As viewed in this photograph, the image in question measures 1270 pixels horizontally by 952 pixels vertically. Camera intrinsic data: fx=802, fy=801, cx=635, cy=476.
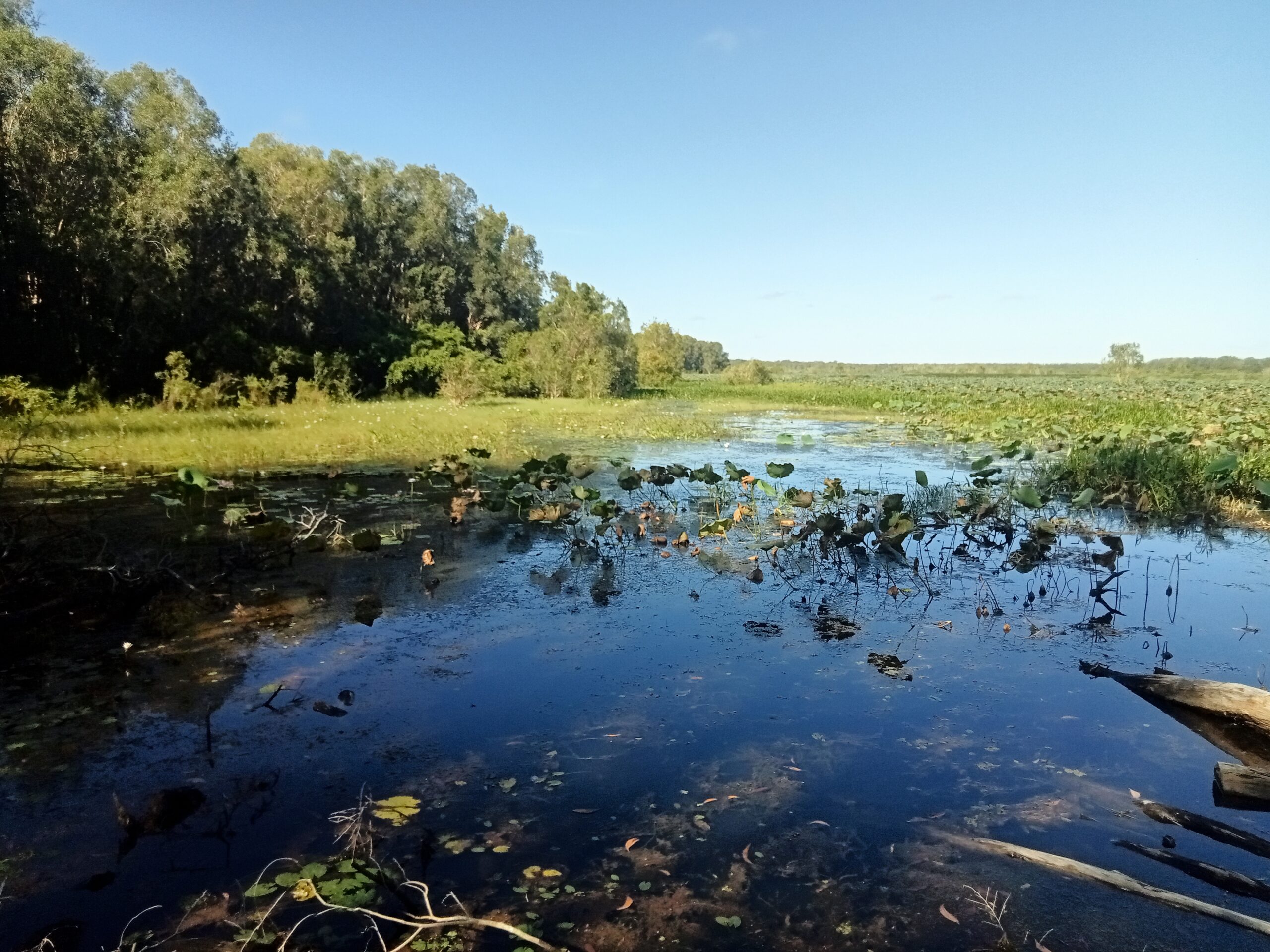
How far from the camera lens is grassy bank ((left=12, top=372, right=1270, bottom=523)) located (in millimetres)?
9914

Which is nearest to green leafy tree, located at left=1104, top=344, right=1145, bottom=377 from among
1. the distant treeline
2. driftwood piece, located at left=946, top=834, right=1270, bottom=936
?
the distant treeline

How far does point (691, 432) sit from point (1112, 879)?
15.3m

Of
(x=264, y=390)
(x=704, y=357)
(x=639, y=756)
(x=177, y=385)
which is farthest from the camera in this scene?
(x=704, y=357)

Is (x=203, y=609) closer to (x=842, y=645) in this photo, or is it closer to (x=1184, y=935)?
(x=842, y=645)

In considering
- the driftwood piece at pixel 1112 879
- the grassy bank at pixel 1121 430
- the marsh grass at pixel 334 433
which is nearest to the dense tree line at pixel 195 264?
the marsh grass at pixel 334 433

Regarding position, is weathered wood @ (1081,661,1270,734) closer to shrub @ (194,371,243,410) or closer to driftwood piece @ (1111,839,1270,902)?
driftwood piece @ (1111,839,1270,902)

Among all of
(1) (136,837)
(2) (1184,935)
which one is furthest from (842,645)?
(1) (136,837)

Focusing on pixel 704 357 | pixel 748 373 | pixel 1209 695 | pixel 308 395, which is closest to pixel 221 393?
pixel 308 395

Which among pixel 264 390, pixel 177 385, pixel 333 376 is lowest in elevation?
pixel 264 390

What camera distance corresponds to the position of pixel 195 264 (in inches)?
748

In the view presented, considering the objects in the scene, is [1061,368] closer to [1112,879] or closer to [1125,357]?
[1125,357]

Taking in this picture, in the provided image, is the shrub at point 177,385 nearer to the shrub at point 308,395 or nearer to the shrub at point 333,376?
the shrub at point 308,395

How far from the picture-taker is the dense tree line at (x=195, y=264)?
15039 mm

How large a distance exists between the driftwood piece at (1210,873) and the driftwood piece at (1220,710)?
113 centimetres
